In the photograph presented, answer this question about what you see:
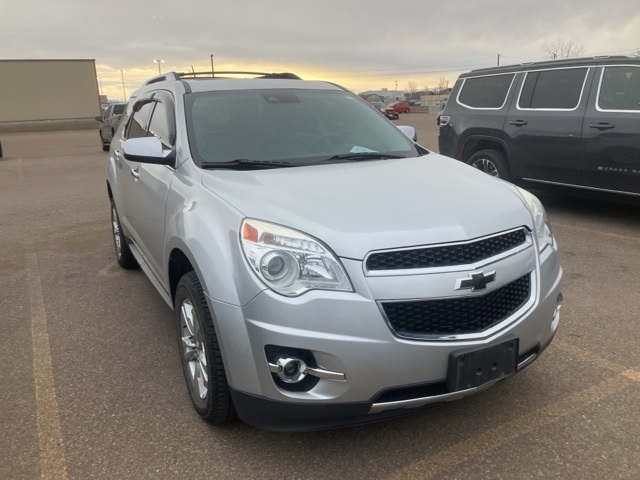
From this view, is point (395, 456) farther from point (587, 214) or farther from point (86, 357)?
point (587, 214)

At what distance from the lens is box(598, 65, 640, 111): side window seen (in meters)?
6.01

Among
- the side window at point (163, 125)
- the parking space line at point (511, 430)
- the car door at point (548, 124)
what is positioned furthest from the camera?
the car door at point (548, 124)

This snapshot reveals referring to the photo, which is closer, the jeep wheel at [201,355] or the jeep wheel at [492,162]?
the jeep wheel at [201,355]

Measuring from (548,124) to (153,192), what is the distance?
17.0ft

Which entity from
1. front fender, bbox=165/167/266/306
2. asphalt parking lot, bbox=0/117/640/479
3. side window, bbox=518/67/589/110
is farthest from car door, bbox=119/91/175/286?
side window, bbox=518/67/589/110

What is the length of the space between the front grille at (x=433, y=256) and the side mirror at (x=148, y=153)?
5.19 ft

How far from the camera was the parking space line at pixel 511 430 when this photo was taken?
246cm

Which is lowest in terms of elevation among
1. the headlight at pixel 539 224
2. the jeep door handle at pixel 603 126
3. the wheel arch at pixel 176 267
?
the wheel arch at pixel 176 267

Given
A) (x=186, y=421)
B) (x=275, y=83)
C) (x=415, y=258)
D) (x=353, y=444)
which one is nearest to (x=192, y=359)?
(x=186, y=421)

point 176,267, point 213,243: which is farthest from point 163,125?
point 213,243

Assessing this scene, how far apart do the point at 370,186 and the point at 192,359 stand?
4.30 ft

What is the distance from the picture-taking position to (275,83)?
4035 millimetres

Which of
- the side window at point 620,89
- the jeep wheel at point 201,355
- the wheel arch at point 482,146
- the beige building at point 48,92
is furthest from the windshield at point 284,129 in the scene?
the beige building at point 48,92

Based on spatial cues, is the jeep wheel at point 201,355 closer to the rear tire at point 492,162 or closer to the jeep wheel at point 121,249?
the jeep wheel at point 121,249
